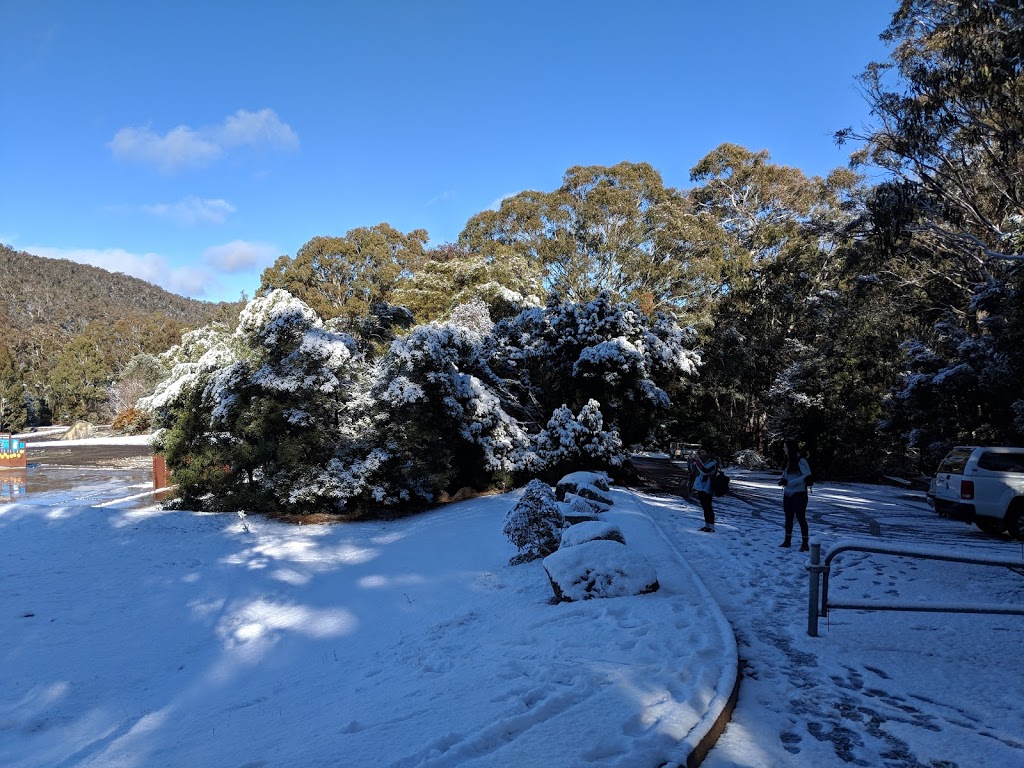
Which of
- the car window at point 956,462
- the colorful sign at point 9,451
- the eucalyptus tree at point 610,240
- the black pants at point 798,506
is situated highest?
Answer: the eucalyptus tree at point 610,240

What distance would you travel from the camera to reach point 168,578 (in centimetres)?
917

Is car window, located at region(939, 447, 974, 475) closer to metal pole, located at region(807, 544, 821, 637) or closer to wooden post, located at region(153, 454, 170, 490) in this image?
metal pole, located at region(807, 544, 821, 637)

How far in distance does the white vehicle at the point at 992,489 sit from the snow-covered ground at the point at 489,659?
0.39 meters

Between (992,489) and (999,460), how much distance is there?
1.68 feet

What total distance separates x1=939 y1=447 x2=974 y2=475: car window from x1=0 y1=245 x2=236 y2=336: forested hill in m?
87.5

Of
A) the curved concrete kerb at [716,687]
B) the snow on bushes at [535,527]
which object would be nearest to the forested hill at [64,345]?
the snow on bushes at [535,527]

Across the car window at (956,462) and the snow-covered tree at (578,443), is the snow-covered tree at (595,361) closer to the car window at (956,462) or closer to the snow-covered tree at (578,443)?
the snow-covered tree at (578,443)

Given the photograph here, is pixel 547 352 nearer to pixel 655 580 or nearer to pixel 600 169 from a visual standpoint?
pixel 655 580

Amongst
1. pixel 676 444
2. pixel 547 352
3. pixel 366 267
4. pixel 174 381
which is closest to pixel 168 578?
pixel 174 381

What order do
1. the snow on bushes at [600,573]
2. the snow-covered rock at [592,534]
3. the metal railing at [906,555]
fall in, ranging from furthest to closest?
the snow-covered rock at [592,534], the snow on bushes at [600,573], the metal railing at [906,555]

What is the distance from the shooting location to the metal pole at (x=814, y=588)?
4621 millimetres

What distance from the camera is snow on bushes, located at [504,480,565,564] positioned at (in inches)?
324

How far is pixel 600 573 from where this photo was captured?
5.94m

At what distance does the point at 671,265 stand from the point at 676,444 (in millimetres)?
9270
